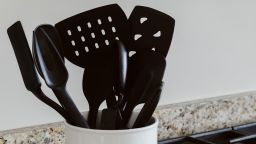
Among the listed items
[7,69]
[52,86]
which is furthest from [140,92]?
[7,69]

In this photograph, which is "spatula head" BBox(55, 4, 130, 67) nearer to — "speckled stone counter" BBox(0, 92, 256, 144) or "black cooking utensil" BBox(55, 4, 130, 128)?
"black cooking utensil" BBox(55, 4, 130, 128)

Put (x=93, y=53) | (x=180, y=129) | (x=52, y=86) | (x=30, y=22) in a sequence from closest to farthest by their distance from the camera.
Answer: (x=52, y=86)
(x=93, y=53)
(x=30, y=22)
(x=180, y=129)

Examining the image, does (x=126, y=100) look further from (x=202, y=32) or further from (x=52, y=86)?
(x=202, y=32)

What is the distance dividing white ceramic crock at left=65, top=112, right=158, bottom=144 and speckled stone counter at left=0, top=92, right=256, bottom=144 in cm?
22

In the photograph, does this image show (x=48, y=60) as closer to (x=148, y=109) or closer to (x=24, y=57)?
(x=24, y=57)

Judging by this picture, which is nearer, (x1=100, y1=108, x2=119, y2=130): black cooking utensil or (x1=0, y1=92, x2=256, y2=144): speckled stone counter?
(x1=100, y1=108, x2=119, y2=130): black cooking utensil

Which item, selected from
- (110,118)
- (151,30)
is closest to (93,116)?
(110,118)

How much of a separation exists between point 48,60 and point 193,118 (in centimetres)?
50

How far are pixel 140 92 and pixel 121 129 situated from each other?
2.5 inches

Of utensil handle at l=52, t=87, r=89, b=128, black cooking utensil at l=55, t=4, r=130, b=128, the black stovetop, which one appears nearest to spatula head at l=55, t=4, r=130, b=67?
black cooking utensil at l=55, t=4, r=130, b=128

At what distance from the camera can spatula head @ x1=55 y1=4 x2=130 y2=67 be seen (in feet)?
2.09

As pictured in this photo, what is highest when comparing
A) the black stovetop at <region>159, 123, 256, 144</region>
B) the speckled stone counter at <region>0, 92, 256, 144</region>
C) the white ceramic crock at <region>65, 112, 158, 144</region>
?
the white ceramic crock at <region>65, 112, 158, 144</region>

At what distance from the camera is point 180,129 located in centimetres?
94

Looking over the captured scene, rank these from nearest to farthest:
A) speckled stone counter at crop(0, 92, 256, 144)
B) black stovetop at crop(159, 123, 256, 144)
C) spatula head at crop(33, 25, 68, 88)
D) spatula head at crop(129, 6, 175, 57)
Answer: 1. spatula head at crop(33, 25, 68, 88)
2. spatula head at crop(129, 6, 175, 57)
3. speckled stone counter at crop(0, 92, 256, 144)
4. black stovetop at crop(159, 123, 256, 144)
